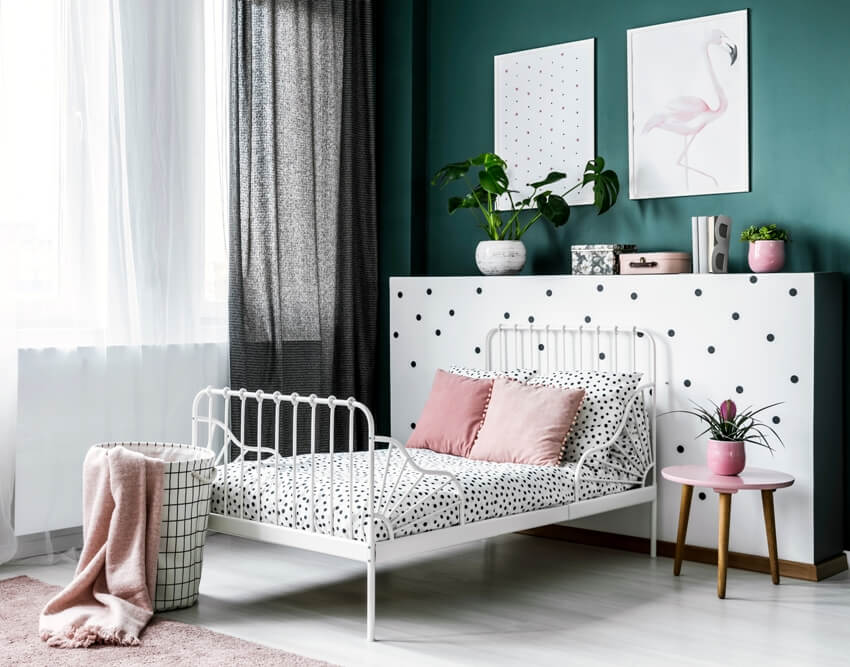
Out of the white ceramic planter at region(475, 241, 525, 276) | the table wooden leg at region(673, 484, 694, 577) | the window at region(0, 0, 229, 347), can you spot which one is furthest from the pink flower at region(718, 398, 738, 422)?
the window at region(0, 0, 229, 347)

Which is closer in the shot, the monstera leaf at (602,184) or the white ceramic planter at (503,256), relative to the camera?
the monstera leaf at (602,184)

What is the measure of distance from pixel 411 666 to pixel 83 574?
1055 millimetres

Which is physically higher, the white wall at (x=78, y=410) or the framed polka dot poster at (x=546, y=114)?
the framed polka dot poster at (x=546, y=114)

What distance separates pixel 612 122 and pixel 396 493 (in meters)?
2.19

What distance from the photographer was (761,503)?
12.8ft

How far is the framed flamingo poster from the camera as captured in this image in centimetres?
420

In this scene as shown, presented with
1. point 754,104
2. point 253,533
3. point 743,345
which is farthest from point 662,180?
point 253,533

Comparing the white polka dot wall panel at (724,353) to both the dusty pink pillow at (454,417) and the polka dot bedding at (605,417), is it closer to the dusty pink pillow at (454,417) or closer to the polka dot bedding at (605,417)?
the polka dot bedding at (605,417)

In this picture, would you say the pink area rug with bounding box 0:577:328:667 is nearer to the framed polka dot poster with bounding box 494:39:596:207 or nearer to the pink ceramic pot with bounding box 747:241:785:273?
the pink ceramic pot with bounding box 747:241:785:273

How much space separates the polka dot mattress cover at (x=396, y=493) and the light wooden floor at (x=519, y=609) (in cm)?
30

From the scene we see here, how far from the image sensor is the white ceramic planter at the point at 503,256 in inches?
182

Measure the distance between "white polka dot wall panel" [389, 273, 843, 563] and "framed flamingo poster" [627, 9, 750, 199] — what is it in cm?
51

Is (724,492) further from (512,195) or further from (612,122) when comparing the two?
(512,195)

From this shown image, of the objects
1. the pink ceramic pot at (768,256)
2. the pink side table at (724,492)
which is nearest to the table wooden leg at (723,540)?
the pink side table at (724,492)
